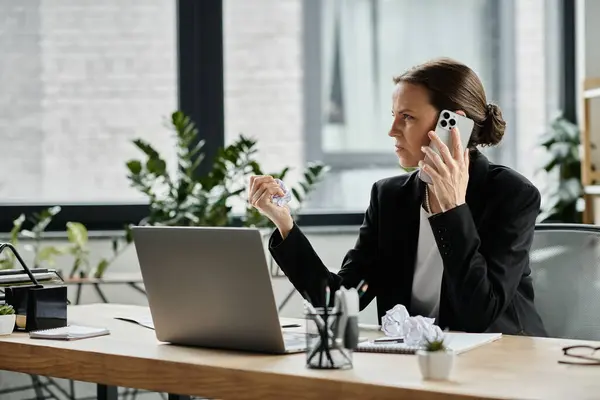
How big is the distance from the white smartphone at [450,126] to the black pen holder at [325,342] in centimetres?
67

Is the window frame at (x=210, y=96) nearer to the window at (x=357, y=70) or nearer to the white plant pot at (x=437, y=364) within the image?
the window at (x=357, y=70)

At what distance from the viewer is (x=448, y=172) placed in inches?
80.4

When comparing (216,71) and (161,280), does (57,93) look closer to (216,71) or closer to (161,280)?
(216,71)

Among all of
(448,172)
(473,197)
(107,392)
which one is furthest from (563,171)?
(107,392)

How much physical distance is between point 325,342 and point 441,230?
1.74 ft

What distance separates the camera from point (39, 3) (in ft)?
12.8

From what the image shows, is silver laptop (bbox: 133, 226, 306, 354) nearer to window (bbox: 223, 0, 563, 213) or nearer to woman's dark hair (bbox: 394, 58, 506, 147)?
woman's dark hair (bbox: 394, 58, 506, 147)

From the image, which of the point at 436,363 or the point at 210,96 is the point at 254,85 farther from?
the point at 436,363

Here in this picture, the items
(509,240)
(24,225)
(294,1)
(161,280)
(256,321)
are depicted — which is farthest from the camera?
(294,1)

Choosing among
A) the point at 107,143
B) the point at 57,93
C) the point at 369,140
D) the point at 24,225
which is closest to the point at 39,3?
the point at 57,93

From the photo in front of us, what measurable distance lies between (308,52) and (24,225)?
1.33 metres

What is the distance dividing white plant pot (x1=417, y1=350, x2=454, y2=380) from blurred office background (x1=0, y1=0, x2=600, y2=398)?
7.88 feet

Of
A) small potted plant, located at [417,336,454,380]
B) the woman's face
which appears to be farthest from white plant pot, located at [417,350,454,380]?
the woman's face

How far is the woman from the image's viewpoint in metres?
2.03
